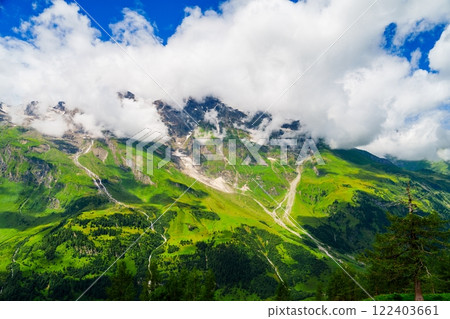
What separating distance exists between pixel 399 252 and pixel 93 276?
8825 inches

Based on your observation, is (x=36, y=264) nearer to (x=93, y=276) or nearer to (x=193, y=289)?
(x=93, y=276)

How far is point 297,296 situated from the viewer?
196125 mm

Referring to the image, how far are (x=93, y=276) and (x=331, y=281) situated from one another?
658 ft

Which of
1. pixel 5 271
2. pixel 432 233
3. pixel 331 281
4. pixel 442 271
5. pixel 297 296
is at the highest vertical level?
pixel 432 233

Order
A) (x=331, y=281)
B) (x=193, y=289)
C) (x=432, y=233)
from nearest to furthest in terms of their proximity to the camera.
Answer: (x=432, y=233)
(x=193, y=289)
(x=331, y=281)

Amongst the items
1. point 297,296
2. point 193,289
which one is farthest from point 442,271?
point 297,296

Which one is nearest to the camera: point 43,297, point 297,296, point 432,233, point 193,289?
point 432,233

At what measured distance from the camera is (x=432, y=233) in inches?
837

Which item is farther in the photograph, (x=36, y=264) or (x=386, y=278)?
(x=36, y=264)

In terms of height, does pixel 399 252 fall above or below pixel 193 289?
above
